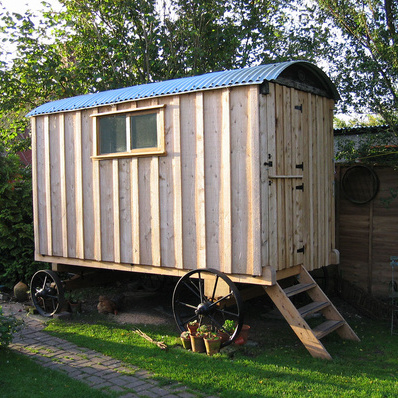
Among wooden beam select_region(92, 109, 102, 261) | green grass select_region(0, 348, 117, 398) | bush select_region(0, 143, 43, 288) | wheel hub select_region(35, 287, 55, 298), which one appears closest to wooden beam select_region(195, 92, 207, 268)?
wooden beam select_region(92, 109, 102, 261)

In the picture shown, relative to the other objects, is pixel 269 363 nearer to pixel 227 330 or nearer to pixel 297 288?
pixel 227 330

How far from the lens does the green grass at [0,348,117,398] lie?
14.0ft

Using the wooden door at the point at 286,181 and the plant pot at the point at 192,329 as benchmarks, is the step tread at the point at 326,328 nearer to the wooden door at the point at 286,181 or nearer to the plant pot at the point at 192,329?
the wooden door at the point at 286,181

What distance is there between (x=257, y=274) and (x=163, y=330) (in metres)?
1.84

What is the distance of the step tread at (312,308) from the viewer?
5481 millimetres

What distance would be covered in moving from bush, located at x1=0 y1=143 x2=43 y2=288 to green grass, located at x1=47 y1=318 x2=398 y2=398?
9.79 ft

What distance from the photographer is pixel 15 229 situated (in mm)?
9141

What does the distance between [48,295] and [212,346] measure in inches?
126

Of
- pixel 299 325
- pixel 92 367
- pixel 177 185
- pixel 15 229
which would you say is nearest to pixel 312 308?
pixel 299 325

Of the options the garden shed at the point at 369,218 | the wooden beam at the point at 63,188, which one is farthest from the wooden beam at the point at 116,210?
the garden shed at the point at 369,218

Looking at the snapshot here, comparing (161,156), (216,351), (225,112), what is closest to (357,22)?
(225,112)

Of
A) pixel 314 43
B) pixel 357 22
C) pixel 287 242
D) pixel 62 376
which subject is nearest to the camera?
pixel 62 376

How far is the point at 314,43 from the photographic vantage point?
27.0ft

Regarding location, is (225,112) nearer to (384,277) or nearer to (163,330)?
(163,330)
